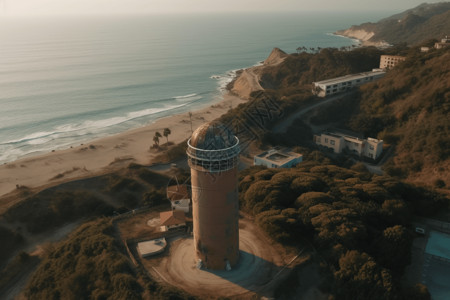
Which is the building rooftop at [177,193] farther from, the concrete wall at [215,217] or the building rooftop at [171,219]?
the concrete wall at [215,217]

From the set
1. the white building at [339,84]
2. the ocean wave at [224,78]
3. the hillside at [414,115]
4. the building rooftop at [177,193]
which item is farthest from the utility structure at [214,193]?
the ocean wave at [224,78]

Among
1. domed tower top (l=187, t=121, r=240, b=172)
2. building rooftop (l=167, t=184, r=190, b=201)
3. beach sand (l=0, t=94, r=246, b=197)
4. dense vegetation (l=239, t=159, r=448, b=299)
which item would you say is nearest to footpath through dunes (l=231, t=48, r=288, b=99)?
beach sand (l=0, t=94, r=246, b=197)

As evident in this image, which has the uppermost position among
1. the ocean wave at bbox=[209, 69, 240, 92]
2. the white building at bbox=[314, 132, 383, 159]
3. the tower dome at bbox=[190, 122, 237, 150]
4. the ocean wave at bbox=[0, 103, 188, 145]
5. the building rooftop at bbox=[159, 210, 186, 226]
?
the tower dome at bbox=[190, 122, 237, 150]

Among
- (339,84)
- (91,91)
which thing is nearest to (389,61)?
(339,84)

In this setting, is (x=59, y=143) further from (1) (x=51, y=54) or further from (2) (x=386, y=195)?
(1) (x=51, y=54)

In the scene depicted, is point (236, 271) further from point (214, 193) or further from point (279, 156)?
point (279, 156)

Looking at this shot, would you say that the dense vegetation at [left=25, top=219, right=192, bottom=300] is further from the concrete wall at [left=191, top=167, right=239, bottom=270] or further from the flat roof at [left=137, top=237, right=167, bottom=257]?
the concrete wall at [left=191, top=167, right=239, bottom=270]
